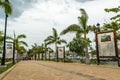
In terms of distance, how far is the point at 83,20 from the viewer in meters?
33.4

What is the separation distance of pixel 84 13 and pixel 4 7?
53.6 feet

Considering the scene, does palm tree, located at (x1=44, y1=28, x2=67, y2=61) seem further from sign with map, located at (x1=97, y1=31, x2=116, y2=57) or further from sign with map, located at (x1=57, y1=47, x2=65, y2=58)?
sign with map, located at (x1=97, y1=31, x2=116, y2=57)

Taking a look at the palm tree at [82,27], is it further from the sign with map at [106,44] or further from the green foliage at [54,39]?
the green foliage at [54,39]

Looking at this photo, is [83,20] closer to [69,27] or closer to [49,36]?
[69,27]

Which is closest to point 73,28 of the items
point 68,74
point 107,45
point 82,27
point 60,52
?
point 82,27

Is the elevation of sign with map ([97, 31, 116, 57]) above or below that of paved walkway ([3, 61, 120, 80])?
above

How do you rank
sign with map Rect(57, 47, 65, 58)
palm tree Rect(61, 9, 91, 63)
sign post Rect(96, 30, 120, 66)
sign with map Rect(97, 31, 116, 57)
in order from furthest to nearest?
sign with map Rect(57, 47, 65, 58)
palm tree Rect(61, 9, 91, 63)
sign with map Rect(97, 31, 116, 57)
sign post Rect(96, 30, 120, 66)

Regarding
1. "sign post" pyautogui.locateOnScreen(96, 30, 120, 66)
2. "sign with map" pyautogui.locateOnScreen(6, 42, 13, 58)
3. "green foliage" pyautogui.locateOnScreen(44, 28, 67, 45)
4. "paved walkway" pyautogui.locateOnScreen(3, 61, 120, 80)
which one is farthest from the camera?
"green foliage" pyautogui.locateOnScreen(44, 28, 67, 45)

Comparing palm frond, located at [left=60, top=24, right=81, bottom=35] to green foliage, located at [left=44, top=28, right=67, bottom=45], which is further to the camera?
green foliage, located at [left=44, top=28, right=67, bottom=45]

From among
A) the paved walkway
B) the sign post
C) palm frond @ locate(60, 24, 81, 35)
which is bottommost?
the paved walkway

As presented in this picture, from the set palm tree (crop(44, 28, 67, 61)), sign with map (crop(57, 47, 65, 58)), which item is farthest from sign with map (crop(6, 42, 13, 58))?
palm tree (crop(44, 28, 67, 61))

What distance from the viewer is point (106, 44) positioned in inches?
952

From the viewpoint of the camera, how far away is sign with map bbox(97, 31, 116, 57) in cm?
2331

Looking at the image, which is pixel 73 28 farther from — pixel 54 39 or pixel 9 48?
pixel 54 39
